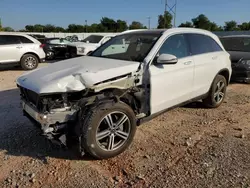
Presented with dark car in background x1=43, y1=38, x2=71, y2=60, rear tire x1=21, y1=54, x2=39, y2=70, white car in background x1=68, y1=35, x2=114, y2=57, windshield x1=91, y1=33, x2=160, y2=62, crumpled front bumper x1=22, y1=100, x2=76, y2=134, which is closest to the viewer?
crumpled front bumper x1=22, y1=100, x2=76, y2=134

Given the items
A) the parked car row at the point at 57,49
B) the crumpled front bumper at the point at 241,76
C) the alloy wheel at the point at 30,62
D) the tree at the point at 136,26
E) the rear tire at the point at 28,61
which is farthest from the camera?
the tree at the point at 136,26

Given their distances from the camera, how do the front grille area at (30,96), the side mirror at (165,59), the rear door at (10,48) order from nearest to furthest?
the front grille area at (30,96) < the side mirror at (165,59) < the rear door at (10,48)

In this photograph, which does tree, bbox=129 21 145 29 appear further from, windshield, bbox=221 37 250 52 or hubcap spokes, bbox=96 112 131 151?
hubcap spokes, bbox=96 112 131 151

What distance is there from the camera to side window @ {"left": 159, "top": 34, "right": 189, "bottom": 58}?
3.94 metres

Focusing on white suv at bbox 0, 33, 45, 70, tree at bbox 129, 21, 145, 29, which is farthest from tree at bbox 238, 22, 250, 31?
white suv at bbox 0, 33, 45, 70

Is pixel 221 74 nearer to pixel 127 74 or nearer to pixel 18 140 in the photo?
pixel 127 74

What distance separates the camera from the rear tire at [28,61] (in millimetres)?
10695

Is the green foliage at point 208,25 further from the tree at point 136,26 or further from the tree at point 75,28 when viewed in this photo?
the tree at point 75,28

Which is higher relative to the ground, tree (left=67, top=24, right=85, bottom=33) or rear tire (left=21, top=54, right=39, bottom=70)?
tree (left=67, top=24, right=85, bottom=33)

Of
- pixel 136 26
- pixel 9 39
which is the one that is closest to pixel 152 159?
pixel 9 39

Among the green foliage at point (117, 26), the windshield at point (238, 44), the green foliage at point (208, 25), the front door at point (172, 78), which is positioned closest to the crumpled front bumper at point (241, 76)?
the windshield at point (238, 44)

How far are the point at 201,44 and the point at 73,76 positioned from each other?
2.80 meters

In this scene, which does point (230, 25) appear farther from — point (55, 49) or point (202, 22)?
point (55, 49)

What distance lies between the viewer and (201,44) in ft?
15.4
